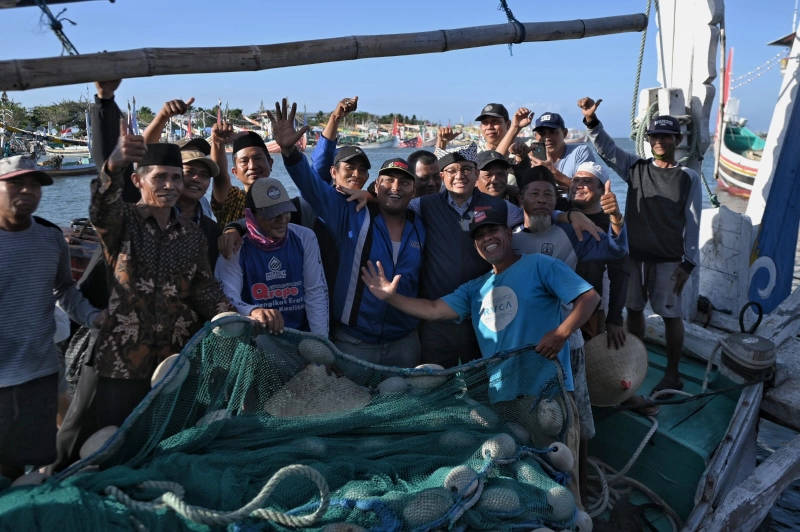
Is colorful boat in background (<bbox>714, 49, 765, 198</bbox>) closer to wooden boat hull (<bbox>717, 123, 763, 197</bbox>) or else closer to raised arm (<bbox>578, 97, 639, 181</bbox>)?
wooden boat hull (<bbox>717, 123, 763, 197</bbox>)

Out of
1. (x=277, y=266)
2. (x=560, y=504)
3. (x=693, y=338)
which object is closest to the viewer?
(x=560, y=504)

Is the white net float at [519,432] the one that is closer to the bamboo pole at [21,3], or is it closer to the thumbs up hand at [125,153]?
the thumbs up hand at [125,153]

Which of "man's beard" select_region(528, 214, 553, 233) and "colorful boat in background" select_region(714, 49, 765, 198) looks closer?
"man's beard" select_region(528, 214, 553, 233)

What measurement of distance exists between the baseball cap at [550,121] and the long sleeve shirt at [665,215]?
0.30m

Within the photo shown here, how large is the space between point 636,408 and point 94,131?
413 centimetres

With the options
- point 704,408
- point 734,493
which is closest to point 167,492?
point 734,493

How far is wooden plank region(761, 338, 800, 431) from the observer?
4750mm

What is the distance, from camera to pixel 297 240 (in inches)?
154

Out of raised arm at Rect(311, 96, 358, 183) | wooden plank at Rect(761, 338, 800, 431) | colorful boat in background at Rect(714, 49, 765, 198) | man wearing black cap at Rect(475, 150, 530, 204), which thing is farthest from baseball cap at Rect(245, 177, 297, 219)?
colorful boat in background at Rect(714, 49, 765, 198)

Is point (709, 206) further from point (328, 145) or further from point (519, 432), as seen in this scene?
point (519, 432)

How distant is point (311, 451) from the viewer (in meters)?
2.99

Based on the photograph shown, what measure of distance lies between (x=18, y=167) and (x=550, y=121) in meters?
4.03

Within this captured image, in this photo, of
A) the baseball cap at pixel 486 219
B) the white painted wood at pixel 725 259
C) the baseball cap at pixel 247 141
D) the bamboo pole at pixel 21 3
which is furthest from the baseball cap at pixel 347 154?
the white painted wood at pixel 725 259

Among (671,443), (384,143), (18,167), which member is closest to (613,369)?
(671,443)
